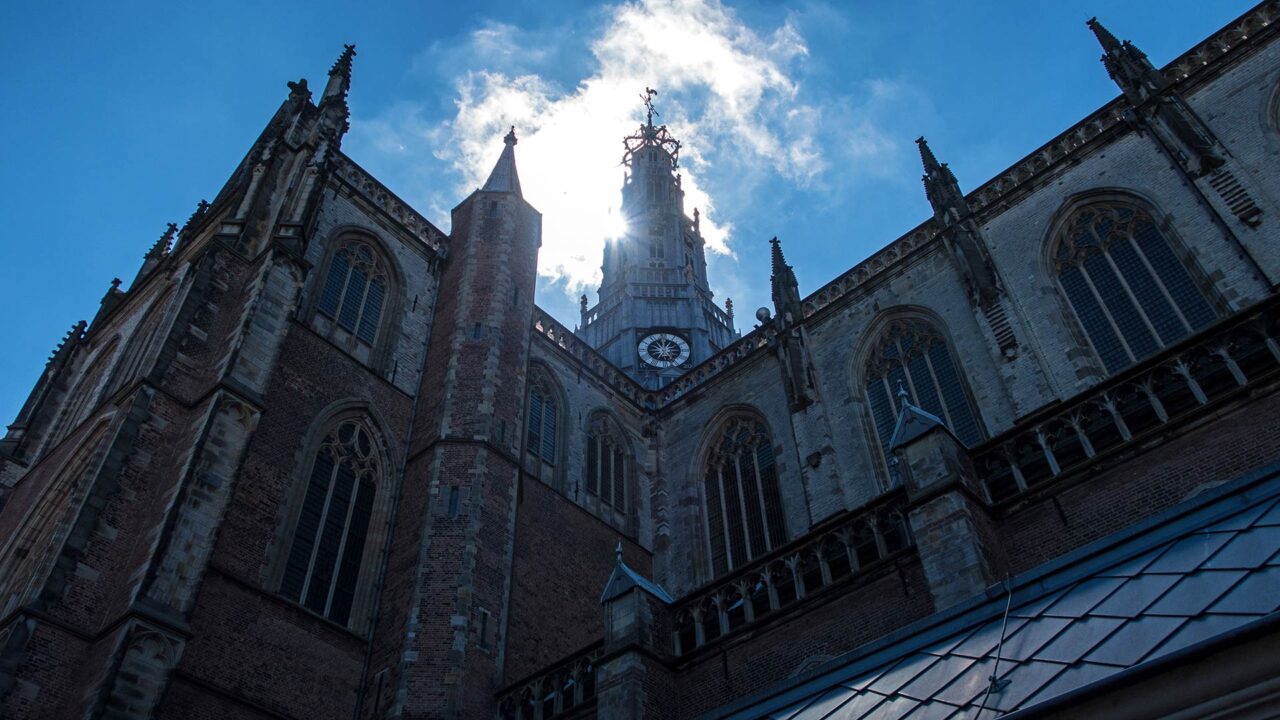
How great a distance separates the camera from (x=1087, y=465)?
1115 cm

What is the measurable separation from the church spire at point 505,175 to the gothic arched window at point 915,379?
9.73 metres

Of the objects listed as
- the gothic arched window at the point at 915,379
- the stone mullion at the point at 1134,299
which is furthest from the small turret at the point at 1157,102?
the gothic arched window at the point at 915,379

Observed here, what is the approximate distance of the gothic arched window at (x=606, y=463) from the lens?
2269 cm

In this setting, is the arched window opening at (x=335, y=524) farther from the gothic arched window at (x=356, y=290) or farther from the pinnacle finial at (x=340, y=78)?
the pinnacle finial at (x=340, y=78)

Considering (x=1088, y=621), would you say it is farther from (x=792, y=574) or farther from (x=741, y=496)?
(x=741, y=496)

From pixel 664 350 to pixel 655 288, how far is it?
4130 millimetres

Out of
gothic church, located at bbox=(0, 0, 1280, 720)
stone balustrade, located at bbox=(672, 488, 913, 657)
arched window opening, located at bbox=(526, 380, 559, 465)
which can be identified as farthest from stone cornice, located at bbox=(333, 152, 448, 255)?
stone balustrade, located at bbox=(672, 488, 913, 657)

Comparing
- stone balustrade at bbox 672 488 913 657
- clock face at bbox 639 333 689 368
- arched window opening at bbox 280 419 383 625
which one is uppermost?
clock face at bbox 639 333 689 368

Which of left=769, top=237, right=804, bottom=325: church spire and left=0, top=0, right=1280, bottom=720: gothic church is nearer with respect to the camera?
left=0, top=0, right=1280, bottom=720: gothic church

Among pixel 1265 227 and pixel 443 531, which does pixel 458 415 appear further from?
pixel 1265 227

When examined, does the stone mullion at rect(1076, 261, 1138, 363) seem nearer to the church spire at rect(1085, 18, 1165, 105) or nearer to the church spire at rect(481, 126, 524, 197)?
the church spire at rect(1085, 18, 1165, 105)

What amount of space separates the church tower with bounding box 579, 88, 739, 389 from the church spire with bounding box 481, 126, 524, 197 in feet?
42.9

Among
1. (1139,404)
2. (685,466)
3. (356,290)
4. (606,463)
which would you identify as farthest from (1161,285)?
(356,290)

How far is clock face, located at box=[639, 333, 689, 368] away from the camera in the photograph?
38594 mm
